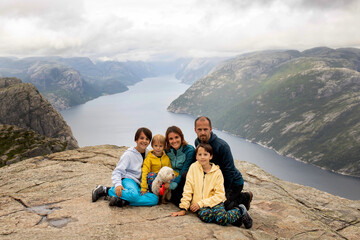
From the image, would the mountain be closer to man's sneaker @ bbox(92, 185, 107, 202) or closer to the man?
man's sneaker @ bbox(92, 185, 107, 202)

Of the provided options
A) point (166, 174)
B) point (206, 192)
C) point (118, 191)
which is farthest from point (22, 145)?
point (206, 192)

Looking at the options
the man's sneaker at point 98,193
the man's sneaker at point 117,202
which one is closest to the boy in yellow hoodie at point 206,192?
the man's sneaker at point 117,202

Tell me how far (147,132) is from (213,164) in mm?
3706

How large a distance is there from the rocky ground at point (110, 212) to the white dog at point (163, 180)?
612 millimetres

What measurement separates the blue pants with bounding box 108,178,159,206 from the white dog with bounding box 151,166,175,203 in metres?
0.34

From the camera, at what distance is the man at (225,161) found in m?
11.5

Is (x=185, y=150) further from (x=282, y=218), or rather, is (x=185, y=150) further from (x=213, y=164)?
(x=282, y=218)

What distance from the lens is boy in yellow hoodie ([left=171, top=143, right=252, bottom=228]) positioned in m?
10.9

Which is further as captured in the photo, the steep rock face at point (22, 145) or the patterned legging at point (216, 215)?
the steep rock face at point (22, 145)

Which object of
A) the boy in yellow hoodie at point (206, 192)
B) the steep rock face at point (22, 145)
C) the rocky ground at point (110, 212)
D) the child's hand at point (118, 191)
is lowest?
the steep rock face at point (22, 145)

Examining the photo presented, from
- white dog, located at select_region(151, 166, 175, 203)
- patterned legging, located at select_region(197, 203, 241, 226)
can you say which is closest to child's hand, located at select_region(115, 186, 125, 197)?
white dog, located at select_region(151, 166, 175, 203)

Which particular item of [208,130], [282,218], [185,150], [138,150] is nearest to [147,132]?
[138,150]

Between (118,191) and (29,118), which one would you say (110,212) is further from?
(29,118)

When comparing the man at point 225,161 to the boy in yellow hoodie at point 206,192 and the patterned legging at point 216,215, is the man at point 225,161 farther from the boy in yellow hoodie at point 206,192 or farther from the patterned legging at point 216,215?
the patterned legging at point 216,215
